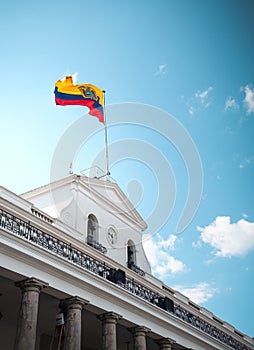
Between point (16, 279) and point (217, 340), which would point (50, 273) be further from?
point (217, 340)

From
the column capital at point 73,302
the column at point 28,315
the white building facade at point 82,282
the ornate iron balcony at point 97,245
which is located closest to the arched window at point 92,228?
the white building facade at point 82,282

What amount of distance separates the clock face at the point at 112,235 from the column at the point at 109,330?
7519 millimetres

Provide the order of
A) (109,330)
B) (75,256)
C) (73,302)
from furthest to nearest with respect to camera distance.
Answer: (109,330) < (75,256) < (73,302)

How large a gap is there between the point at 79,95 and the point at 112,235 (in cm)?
783

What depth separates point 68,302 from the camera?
15891 millimetres

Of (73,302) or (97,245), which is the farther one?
(97,245)

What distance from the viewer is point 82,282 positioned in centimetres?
1639

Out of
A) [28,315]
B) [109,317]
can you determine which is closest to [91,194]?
[109,317]

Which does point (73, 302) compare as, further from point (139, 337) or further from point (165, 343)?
point (165, 343)

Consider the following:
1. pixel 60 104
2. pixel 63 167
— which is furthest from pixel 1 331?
pixel 60 104

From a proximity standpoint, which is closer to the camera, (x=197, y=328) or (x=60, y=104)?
(x=197, y=328)

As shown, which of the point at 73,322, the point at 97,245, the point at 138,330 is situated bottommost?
the point at 73,322

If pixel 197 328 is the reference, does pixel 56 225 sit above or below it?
above

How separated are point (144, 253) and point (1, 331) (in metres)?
11.3
